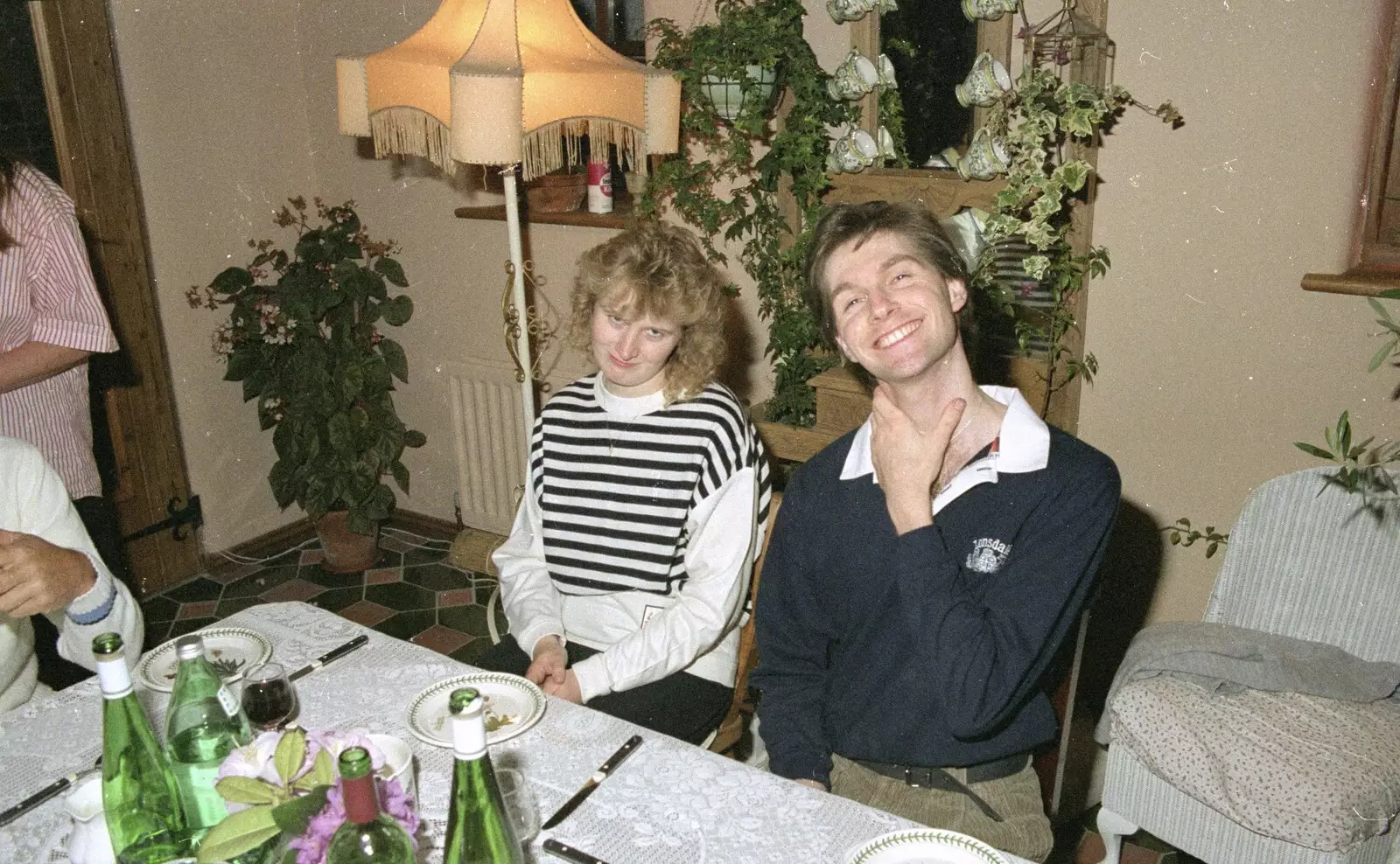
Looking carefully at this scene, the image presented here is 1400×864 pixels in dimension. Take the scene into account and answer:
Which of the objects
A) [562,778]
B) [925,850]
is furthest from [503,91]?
[925,850]

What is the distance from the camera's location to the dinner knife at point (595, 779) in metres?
1.17

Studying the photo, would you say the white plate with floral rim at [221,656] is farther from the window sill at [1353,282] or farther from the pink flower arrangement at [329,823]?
the window sill at [1353,282]

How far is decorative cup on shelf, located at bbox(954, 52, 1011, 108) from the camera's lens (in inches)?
91.5

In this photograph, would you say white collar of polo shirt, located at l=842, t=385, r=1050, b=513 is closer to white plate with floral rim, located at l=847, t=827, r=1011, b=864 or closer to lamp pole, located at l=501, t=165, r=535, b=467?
white plate with floral rim, located at l=847, t=827, r=1011, b=864

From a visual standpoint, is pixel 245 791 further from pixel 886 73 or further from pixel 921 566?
pixel 886 73

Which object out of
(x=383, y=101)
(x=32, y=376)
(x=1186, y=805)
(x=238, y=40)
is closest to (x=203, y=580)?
(x=32, y=376)

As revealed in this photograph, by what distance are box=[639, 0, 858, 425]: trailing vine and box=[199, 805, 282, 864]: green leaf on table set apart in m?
1.87

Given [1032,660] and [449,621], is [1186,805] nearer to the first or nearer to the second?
[1032,660]

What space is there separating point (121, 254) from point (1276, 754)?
313 centimetres

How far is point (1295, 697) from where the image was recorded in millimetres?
1849

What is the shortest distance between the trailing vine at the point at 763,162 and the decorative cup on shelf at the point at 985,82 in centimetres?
30

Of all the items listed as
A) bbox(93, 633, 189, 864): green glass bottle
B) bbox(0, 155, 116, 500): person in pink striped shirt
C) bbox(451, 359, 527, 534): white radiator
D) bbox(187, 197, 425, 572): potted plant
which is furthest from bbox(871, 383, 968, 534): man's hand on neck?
bbox(187, 197, 425, 572): potted plant

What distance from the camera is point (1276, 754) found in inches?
67.2

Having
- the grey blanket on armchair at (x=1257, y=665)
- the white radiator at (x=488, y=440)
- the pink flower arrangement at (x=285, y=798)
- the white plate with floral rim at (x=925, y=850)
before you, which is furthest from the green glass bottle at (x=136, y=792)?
the white radiator at (x=488, y=440)
